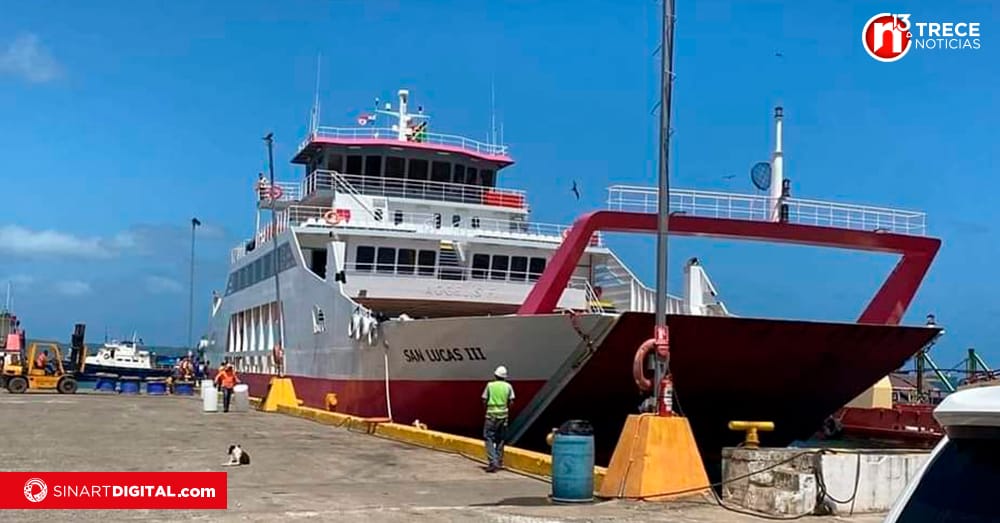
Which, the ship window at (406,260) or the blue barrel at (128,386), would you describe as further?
the blue barrel at (128,386)

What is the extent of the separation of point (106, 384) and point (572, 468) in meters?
37.7

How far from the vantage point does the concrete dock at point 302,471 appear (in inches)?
387

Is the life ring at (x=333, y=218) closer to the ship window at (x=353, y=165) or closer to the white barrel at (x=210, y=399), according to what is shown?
the ship window at (x=353, y=165)

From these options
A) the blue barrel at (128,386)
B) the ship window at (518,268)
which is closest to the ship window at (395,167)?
the ship window at (518,268)

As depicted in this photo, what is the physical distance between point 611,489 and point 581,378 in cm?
497

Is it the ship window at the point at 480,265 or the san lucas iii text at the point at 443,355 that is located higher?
the ship window at the point at 480,265

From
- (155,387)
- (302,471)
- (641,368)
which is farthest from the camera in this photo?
(155,387)

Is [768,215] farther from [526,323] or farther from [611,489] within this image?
[611,489]

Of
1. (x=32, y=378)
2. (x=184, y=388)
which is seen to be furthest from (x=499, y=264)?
(x=184, y=388)

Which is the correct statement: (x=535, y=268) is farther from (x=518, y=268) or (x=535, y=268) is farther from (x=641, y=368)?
(x=641, y=368)

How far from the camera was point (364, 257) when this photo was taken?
79.8 feet

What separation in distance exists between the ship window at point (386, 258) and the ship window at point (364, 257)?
0.54 feet

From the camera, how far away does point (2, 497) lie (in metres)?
10.4

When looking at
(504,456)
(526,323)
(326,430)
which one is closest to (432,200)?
(326,430)
